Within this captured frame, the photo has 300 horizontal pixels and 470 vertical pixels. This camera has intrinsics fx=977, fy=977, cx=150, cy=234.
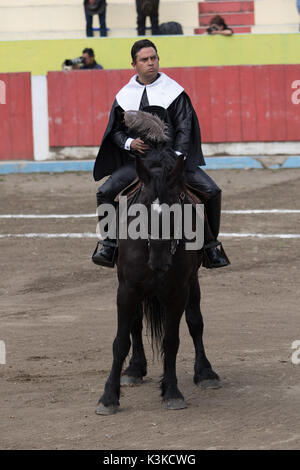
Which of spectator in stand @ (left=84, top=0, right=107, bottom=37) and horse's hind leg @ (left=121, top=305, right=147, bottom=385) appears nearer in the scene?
horse's hind leg @ (left=121, top=305, right=147, bottom=385)

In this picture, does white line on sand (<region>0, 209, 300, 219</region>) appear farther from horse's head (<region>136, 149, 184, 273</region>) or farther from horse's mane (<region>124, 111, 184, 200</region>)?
horse's head (<region>136, 149, 184, 273</region>)

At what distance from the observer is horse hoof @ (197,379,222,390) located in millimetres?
6039

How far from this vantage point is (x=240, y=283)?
30.5ft

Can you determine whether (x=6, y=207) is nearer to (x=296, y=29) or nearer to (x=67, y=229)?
(x=67, y=229)

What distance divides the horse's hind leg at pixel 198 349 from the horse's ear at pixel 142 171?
1203 mm

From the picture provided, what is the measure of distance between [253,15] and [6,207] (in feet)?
26.3

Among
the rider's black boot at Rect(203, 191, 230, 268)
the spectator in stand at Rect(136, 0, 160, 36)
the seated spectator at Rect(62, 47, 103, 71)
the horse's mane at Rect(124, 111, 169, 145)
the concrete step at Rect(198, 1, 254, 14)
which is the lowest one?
the rider's black boot at Rect(203, 191, 230, 268)

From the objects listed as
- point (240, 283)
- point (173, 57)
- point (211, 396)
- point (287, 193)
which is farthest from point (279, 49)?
point (211, 396)

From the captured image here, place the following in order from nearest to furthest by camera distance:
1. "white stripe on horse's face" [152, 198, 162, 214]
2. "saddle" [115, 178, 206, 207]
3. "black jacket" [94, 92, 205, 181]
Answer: "white stripe on horse's face" [152, 198, 162, 214], "saddle" [115, 178, 206, 207], "black jacket" [94, 92, 205, 181]
